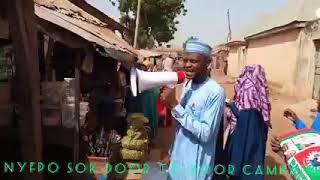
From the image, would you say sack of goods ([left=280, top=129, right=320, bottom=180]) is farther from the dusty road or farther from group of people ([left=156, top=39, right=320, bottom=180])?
the dusty road

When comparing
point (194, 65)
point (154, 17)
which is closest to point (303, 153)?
point (194, 65)

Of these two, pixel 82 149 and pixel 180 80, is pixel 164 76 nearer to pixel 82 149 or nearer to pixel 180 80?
pixel 180 80

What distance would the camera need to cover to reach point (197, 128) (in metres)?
2.72

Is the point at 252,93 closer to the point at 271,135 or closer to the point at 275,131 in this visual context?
the point at 271,135

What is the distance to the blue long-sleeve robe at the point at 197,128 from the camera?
108 inches

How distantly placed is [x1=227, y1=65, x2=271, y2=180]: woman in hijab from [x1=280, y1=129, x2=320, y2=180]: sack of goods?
5.01ft

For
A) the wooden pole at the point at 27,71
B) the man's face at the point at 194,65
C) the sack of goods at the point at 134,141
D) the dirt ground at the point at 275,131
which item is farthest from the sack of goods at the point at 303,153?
the sack of goods at the point at 134,141

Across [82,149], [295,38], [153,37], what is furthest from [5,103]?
[153,37]

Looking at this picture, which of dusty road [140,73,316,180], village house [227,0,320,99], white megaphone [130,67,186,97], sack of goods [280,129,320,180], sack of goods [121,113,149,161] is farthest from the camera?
village house [227,0,320,99]

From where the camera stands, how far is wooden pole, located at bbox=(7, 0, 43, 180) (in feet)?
10.2

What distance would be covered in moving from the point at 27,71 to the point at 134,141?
9.74 ft

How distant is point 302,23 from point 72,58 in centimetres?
1122

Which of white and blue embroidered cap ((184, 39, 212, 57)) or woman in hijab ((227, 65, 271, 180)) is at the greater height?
white and blue embroidered cap ((184, 39, 212, 57))

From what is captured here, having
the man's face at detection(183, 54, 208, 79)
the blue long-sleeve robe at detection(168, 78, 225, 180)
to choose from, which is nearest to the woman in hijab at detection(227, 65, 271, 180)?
the blue long-sleeve robe at detection(168, 78, 225, 180)
